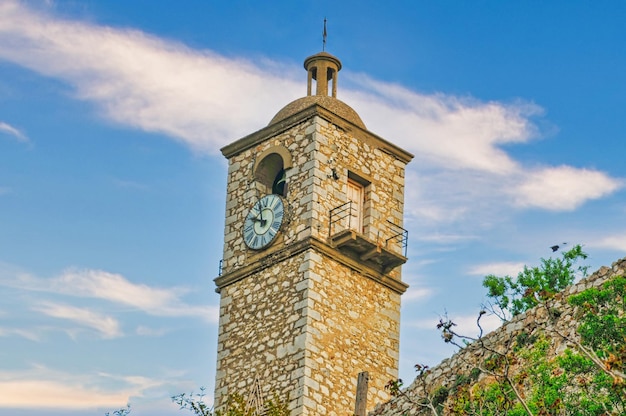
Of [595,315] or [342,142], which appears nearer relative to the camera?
[595,315]

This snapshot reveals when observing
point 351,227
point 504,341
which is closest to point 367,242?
point 351,227

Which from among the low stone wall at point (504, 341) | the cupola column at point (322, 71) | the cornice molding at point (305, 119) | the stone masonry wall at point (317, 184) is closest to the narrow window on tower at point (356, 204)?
the stone masonry wall at point (317, 184)

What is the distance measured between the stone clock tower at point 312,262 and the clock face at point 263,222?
0.02 m

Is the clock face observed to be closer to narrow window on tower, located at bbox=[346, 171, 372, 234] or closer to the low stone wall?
narrow window on tower, located at bbox=[346, 171, 372, 234]

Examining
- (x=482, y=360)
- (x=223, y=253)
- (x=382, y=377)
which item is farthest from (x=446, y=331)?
(x=223, y=253)

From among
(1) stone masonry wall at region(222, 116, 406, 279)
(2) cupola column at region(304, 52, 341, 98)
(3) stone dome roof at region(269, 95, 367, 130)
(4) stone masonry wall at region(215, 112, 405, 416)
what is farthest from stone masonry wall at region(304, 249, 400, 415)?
(2) cupola column at region(304, 52, 341, 98)

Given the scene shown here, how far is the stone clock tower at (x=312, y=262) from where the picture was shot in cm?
2597

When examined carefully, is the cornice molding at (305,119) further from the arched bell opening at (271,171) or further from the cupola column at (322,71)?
the cupola column at (322,71)

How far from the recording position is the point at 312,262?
26.4 m

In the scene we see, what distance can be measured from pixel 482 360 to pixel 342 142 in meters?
8.92

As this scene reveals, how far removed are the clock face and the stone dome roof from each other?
5.90ft

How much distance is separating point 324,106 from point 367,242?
3.11m

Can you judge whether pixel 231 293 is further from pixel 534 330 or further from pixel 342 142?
pixel 534 330

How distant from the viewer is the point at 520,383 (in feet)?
51.8
